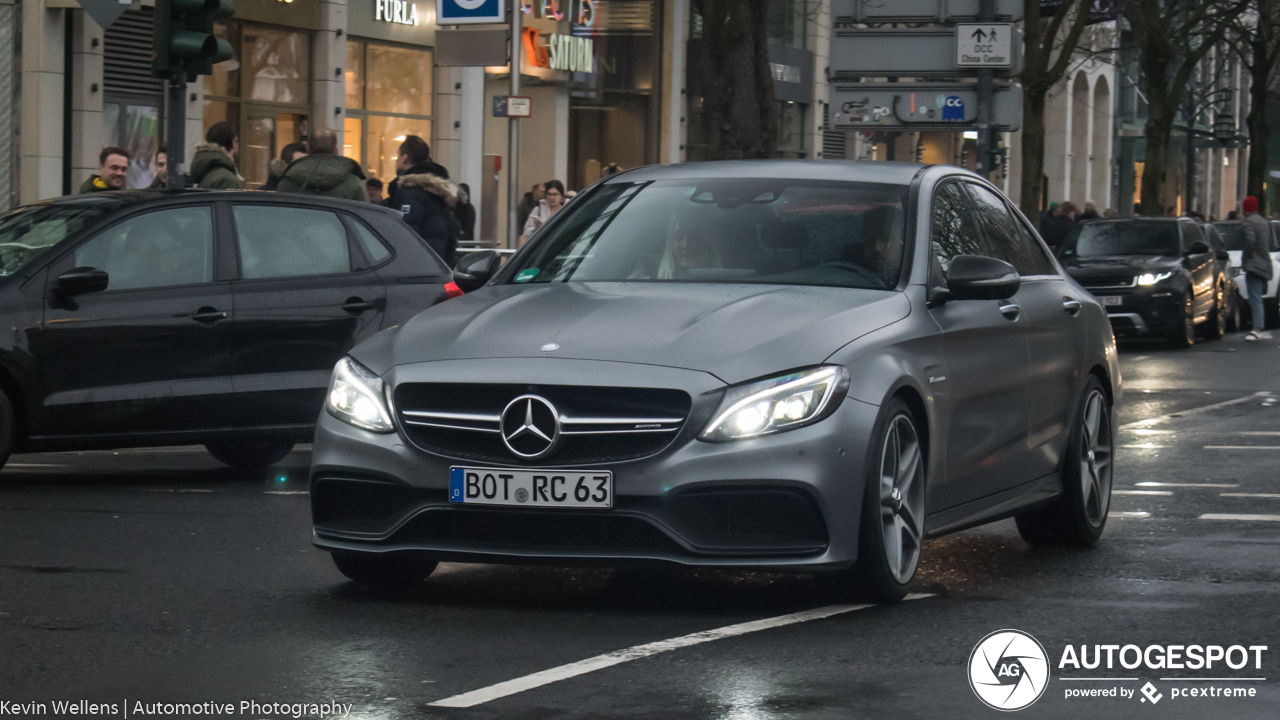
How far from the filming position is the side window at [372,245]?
11438 millimetres

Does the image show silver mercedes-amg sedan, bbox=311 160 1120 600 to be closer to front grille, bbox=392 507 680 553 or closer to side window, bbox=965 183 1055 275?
front grille, bbox=392 507 680 553

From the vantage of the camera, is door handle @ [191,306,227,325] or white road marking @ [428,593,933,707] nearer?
white road marking @ [428,593,933,707]

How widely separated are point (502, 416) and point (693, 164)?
7.05ft

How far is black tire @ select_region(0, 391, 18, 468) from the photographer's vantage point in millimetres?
9938

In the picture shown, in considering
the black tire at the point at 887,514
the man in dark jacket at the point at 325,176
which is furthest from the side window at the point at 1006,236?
the man in dark jacket at the point at 325,176

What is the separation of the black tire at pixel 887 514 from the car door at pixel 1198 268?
1986 cm

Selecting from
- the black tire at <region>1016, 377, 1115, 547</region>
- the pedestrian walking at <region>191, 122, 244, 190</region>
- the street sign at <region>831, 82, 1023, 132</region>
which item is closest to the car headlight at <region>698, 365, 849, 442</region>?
the black tire at <region>1016, 377, 1115, 547</region>

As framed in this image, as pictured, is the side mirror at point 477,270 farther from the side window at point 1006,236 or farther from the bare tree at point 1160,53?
the bare tree at point 1160,53

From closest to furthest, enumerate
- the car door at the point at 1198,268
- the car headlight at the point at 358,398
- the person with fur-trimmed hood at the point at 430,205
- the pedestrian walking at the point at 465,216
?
the car headlight at the point at 358,398 < the person with fur-trimmed hood at the point at 430,205 < the pedestrian walking at the point at 465,216 < the car door at the point at 1198,268

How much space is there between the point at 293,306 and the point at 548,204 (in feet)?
48.0

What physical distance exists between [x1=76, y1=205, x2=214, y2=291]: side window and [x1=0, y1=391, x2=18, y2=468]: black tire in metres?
0.81

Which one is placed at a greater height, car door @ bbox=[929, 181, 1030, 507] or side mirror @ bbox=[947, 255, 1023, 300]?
side mirror @ bbox=[947, 255, 1023, 300]

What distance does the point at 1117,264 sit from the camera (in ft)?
83.9

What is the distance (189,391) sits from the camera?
1045 cm
